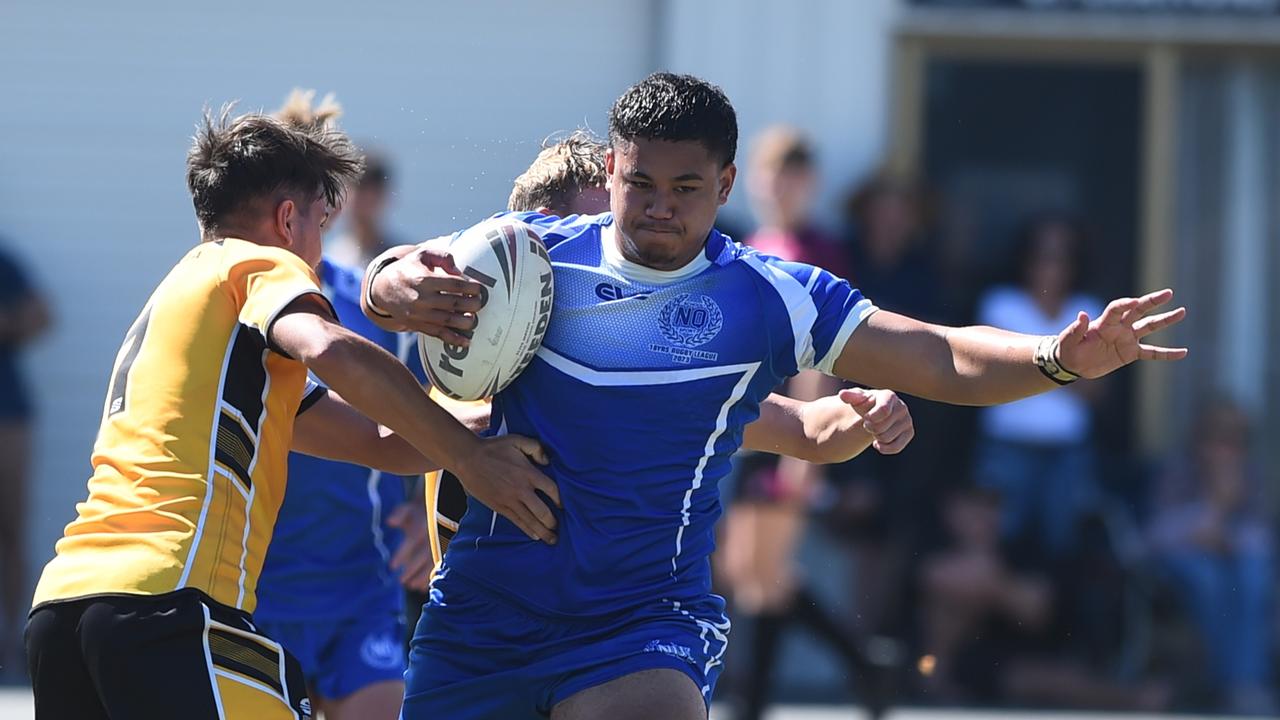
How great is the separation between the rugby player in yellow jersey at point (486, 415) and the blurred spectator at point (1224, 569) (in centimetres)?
544

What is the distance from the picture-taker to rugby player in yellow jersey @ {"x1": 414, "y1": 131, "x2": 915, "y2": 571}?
428cm

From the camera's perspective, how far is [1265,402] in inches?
420

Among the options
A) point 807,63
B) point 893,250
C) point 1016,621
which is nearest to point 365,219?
point 893,250

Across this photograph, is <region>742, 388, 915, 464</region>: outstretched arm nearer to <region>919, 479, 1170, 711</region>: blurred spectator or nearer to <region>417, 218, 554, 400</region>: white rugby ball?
<region>417, 218, 554, 400</region>: white rugby ball

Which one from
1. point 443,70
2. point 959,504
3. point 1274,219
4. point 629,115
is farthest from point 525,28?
point 629,115

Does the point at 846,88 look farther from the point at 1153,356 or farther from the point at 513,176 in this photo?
the point at 1153,356

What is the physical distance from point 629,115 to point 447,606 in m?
1.12

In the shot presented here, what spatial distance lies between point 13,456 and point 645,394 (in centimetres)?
656

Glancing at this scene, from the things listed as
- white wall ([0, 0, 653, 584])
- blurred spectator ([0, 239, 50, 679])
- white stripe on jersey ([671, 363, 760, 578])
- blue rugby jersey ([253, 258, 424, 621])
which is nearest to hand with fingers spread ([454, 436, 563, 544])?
white stripe on jersey ([671, 363, 760, 578])

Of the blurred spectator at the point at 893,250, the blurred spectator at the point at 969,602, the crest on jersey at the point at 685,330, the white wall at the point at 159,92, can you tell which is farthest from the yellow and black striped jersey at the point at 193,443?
the white wall at the point at 159,92

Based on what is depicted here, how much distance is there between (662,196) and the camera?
403 centimetres

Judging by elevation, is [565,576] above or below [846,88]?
below

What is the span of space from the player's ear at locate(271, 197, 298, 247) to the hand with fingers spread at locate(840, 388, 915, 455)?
1299 millimetres

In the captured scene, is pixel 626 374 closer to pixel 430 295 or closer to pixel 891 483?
pixel 430 295
